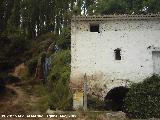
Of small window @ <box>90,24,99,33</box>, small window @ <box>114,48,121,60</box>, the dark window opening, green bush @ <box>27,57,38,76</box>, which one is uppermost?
small window @ <box>90,24,99,33</box>

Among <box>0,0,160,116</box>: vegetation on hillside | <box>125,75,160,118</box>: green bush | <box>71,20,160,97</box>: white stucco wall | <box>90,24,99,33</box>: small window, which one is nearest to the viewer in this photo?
<box>125,75,160,118</box>: green bush

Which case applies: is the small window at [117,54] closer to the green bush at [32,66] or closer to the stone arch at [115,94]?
the stone arch at [115,94]

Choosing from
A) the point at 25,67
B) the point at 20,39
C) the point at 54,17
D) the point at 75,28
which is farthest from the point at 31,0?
the point at 75,28

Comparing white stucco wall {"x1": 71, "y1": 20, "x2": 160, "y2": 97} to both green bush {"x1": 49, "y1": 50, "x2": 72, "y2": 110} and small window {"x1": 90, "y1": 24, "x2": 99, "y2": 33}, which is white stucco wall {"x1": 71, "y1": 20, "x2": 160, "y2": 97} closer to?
small window {"x1": 90, "y1": 24, "x2": 99, "y2": 33}

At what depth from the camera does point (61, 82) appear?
1066 inches

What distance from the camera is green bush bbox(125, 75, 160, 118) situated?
22703 mm

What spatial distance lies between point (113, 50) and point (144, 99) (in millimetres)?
3879

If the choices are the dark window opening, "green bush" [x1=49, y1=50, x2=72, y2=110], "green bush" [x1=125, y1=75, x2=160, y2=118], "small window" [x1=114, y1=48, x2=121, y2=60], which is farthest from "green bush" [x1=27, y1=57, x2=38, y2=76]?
"green bush" [x1=125, y1=75, x2=160, y2=118]

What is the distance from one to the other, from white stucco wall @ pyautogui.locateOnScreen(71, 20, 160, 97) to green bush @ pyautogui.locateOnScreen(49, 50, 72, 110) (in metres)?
1.67

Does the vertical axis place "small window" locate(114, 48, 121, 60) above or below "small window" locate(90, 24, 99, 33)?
below

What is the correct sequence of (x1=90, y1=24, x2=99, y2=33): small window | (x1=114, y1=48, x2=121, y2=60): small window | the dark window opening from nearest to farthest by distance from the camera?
(x1=114, y1=48, x2=121, y2=60): small window
(x1=90, y1=24, x2=99, y2=33): small window
the dark window opening

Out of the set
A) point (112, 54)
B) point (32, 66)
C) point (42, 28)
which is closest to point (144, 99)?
point (112, 54)

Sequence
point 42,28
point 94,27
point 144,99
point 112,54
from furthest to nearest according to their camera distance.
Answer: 1. point 42,28
2. point 94,27
3. point 112,54
4. point 144,99

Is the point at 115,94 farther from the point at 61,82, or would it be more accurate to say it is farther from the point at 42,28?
the point at 42,28
